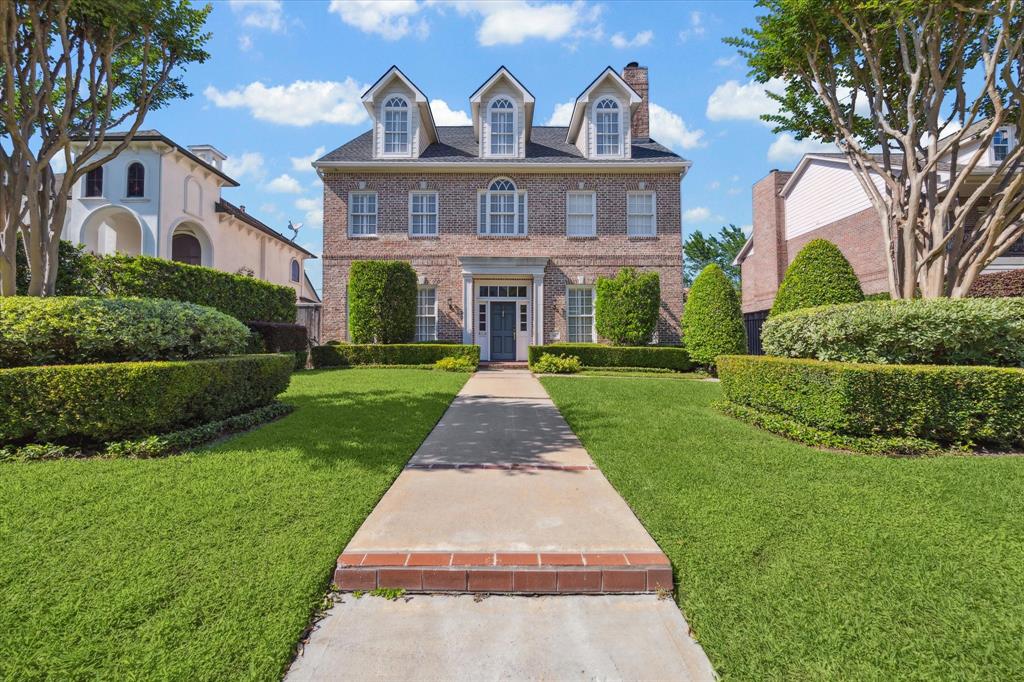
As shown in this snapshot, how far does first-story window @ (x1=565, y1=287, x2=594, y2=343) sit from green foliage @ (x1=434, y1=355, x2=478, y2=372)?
13.8 feet

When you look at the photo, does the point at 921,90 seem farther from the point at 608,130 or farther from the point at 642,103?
the point at 642,103

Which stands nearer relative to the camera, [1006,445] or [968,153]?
[1006,445]

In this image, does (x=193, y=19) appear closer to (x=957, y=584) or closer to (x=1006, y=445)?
(x=957, y=584)

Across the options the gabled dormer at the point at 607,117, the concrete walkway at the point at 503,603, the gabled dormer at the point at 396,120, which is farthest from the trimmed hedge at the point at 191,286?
the gabled dormer at the point at 607,117

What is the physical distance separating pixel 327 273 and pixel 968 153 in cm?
2576

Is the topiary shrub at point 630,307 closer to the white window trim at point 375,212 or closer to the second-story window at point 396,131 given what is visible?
the white window trim at point 375,212

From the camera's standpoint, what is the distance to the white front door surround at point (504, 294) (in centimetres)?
1633

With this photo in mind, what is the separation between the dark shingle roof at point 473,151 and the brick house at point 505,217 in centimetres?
15

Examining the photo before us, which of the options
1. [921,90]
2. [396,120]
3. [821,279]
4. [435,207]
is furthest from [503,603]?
[396,120]

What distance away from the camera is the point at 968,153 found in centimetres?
1844

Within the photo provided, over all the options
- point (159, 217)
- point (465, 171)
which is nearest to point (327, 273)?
point (465, 171)

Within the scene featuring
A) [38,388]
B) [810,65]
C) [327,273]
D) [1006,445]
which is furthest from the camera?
[327,273]

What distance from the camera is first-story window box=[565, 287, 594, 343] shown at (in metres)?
16.8

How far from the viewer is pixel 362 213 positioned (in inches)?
669
